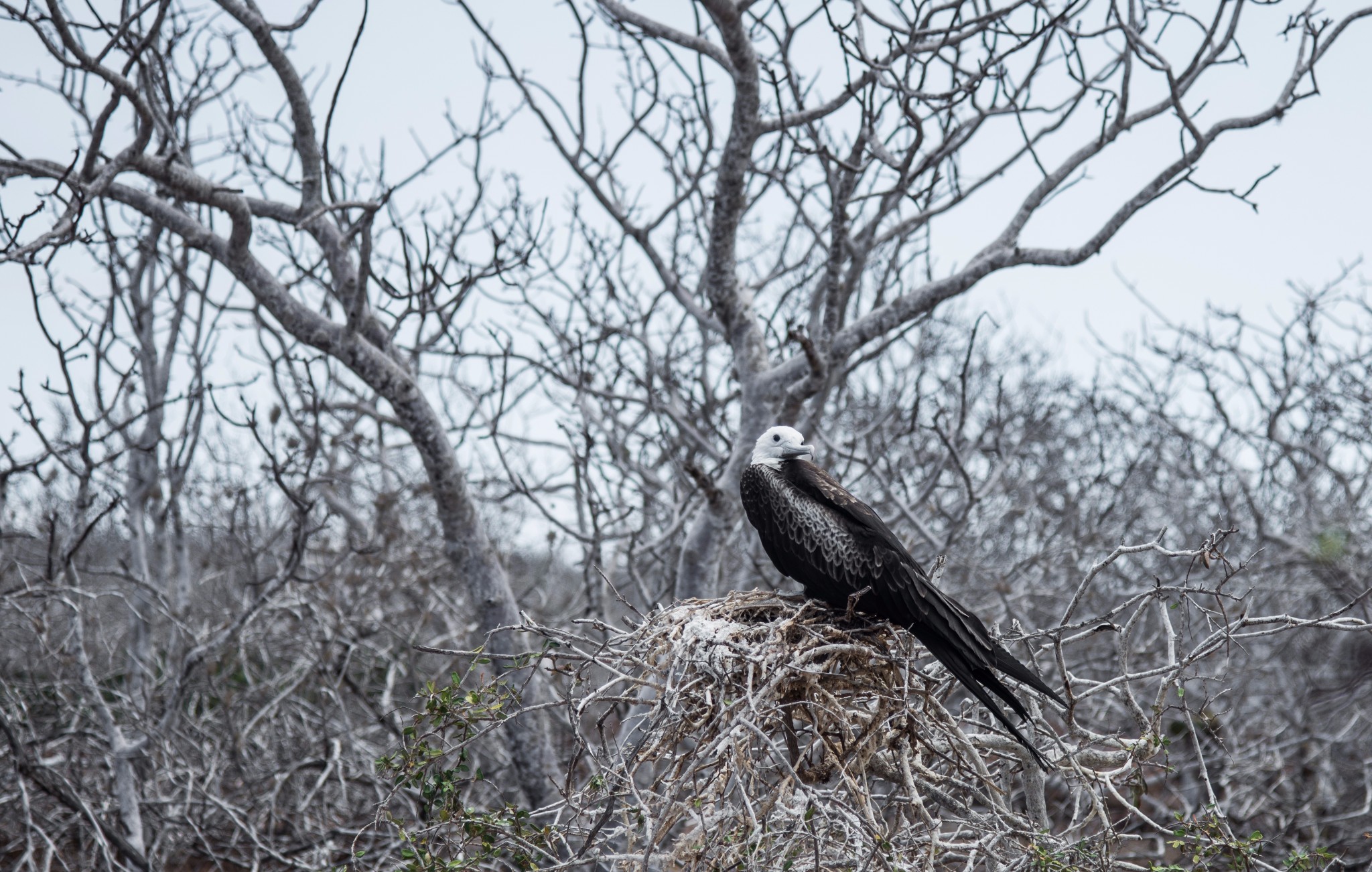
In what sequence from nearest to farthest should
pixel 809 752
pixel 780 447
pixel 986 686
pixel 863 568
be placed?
pixel 809 752 → pixel 986 686 → pixel 863 568 → pixel 780 447

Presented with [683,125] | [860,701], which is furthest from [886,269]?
[860,701]

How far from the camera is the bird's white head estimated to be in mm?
3941

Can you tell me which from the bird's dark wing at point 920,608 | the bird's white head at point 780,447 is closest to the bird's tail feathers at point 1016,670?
the bird's dark wing at point 920,608

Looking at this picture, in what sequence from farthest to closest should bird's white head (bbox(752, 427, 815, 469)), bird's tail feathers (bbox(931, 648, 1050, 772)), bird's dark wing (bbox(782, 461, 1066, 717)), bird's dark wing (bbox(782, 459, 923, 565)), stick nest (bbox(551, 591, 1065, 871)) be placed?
bird's white head (bbox(752, 427, 815, 469)) → bird's dark wing (bbox(782, 459, 923, 565)) → bird's dark wing (bbox(782, 461, 1066, 717)) → bird's tail feathers (bbox(931, 648, 1050, 772)) → stick nest (bbox(551, 591, 1065, 871))

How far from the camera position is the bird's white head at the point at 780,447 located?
12.9 feet

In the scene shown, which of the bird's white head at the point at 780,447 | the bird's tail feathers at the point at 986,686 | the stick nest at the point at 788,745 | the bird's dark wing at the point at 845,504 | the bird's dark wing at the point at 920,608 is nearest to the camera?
the stick nest at the point at 788,745

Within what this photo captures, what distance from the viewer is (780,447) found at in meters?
3.97

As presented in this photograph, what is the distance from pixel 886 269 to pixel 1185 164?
80.0 inches

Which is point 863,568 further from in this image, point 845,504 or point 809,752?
point 809,752

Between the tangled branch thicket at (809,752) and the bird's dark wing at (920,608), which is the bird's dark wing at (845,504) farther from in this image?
the tangled branch thicket at (809,752)

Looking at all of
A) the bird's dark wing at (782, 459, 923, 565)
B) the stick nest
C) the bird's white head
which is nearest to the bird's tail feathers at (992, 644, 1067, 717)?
the stick nest

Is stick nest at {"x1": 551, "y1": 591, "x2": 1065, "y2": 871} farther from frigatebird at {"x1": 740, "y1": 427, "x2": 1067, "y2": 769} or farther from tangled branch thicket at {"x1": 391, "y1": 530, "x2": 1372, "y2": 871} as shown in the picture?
frigatebird at {"x1": 740, "y1": 427, "x2": 1067, "y2": 769}

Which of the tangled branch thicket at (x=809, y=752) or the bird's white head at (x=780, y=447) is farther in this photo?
the bird's white head at (x=780, y=447)

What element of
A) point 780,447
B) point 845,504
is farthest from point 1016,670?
point 780,447
